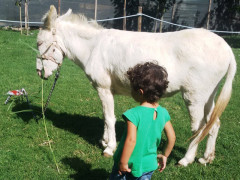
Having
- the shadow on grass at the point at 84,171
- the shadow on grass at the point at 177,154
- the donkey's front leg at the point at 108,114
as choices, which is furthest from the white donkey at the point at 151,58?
the shadow on grass at the point at 84,171

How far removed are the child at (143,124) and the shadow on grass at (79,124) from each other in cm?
214

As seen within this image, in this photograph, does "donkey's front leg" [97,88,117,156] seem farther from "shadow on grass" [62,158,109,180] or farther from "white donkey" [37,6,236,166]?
"shadow on grass" [62,158,109,180]

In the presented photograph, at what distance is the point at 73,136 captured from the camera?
4.52 meters

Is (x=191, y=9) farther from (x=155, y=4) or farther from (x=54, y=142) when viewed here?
(x=54, y=142)

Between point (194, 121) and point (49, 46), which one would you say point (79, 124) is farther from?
point (194, 121)

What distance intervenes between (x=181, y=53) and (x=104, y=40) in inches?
45.4

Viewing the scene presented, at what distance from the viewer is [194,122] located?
12.0ft

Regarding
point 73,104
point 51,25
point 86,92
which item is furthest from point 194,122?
point 86,92

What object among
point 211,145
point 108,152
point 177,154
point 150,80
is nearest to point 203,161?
point 211,145

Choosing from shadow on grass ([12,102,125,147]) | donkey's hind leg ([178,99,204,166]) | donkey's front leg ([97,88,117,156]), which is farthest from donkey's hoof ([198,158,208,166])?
shadow on grass ([12,102,125,147])

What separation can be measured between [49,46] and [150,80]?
8.27ft

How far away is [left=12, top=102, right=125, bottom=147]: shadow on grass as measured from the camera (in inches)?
185

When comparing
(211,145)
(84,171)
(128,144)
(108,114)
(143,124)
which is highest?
(143,124)

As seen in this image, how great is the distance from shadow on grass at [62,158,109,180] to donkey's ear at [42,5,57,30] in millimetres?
1984
